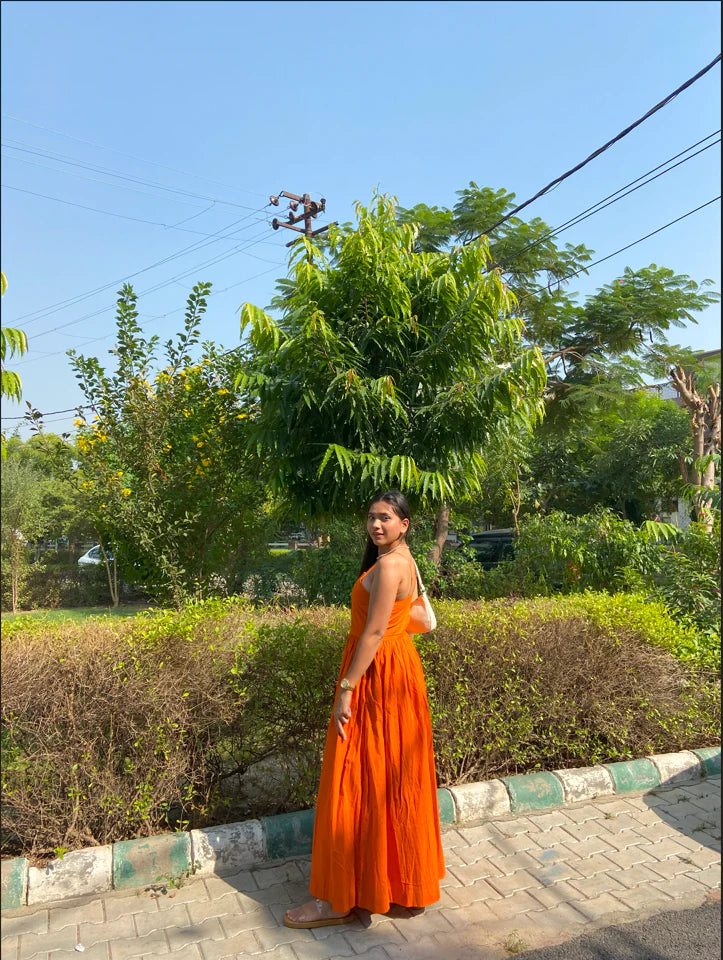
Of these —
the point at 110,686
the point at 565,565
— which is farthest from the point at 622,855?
the point at 565,565

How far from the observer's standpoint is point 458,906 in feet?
10.7

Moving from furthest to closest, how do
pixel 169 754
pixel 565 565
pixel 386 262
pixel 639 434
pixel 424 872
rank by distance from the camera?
1. pixel 639 434
2. pixel 565 565
3. pixel 386 262
4. pixel 169 754
5. pixel 424 872

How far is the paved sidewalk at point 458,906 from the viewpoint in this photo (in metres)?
2.94

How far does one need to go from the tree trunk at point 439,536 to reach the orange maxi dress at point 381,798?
6.49 metres

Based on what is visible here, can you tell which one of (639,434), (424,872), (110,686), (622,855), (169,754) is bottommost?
(622,855)

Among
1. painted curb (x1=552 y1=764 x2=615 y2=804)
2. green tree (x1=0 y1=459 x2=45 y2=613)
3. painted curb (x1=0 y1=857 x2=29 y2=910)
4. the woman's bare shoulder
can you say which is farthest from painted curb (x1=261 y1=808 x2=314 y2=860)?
green tree (x1=0 y1=459 x2=45 y2=613)

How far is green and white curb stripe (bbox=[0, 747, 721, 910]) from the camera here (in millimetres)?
3260

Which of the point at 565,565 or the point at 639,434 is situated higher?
the point at 639,434

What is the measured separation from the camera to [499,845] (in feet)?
12.6

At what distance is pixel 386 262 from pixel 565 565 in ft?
17.2

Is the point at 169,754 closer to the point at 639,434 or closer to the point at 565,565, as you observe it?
the point at 565,565

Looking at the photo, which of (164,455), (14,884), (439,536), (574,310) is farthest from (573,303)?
(14,884)

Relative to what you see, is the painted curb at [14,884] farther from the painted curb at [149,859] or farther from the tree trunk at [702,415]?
the tree trunk at [702,415]

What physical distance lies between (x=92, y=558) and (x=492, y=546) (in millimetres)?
10998
